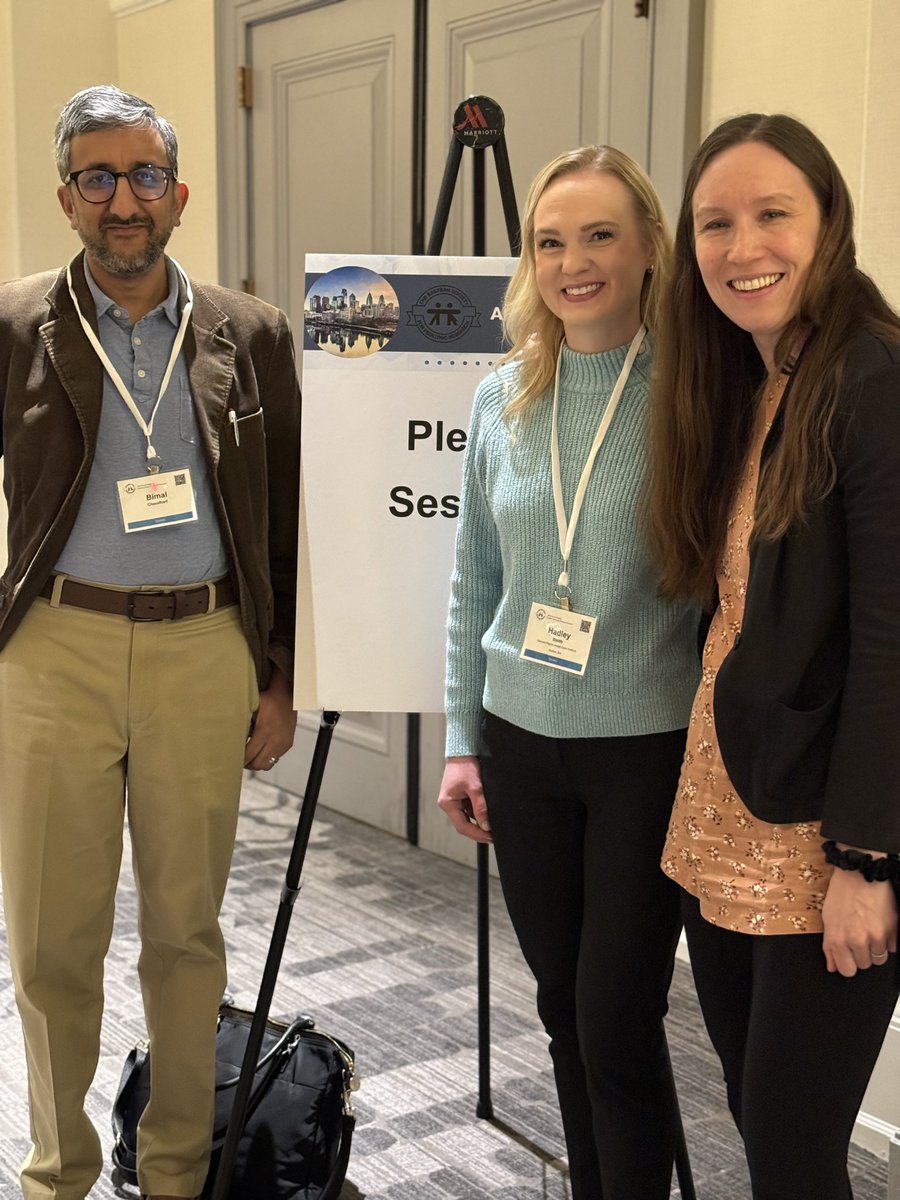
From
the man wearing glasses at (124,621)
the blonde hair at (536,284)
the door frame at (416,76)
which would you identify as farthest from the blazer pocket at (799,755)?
the door frame at (416,76)

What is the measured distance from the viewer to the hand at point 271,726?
7.02ft

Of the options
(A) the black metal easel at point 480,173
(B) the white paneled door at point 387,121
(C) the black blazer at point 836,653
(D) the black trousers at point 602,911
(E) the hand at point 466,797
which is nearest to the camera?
(C) the black blazer at point 836,653

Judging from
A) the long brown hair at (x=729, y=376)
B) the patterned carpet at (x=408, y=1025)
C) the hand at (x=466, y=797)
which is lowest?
the patterned carpet at (x=408, y=1025)

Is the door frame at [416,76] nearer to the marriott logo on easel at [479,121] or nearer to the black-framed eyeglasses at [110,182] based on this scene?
the marriott logo on easel at [479,121]

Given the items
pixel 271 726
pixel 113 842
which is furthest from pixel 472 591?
pixel 113 842

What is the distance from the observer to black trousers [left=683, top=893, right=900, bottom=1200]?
1.34 metres

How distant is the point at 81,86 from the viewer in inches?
186

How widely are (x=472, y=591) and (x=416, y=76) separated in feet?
7.74

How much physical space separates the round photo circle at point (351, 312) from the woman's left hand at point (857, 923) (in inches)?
46.1

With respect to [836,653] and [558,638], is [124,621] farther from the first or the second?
[836,653]

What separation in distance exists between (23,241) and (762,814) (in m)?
4.04

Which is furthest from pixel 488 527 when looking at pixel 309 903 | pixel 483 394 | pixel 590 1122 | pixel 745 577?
pixel 309 903

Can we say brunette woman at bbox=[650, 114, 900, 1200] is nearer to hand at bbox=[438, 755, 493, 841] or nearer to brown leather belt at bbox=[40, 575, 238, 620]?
hand at bbox=[438, 755, 493, 841]

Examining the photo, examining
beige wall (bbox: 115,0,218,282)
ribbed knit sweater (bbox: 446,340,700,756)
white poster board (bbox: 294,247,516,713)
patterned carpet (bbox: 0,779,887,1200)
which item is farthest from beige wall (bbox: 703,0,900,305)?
beige wall (bbox: 115,0,218,282)
